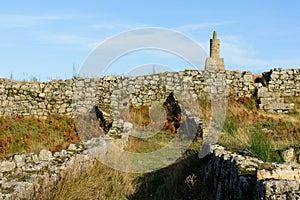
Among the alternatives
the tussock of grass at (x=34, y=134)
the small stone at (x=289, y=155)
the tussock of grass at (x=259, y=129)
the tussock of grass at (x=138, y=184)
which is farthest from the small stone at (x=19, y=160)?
the small stone at (x=289, y=155)

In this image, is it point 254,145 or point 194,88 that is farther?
point 194,88

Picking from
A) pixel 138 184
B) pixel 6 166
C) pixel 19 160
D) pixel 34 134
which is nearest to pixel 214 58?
pixel 34 134

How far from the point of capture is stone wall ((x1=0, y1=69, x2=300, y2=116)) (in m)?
22.2

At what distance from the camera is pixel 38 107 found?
2220cm

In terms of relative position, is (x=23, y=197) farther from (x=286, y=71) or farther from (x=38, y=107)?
(x=286, y=71)

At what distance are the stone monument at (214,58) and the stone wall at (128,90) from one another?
1637mm

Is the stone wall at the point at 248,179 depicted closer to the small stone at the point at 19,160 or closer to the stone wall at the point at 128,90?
the small stone at the point at 19,160

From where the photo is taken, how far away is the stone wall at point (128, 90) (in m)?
22.2

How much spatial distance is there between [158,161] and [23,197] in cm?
541

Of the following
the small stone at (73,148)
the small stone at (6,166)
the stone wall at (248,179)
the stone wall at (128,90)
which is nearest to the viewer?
the stone wall at (248,179)

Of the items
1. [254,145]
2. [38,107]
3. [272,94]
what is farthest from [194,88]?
[254,145]

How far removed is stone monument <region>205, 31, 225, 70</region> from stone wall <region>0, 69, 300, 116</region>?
5.37ft

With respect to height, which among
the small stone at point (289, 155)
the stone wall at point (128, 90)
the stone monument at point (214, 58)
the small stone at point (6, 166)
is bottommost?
the small stone at point (6, 166)

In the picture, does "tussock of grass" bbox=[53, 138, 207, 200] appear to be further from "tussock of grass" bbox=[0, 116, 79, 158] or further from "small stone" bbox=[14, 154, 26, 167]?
"tussock of grass" bbox=[0, 116, 79, 158]
